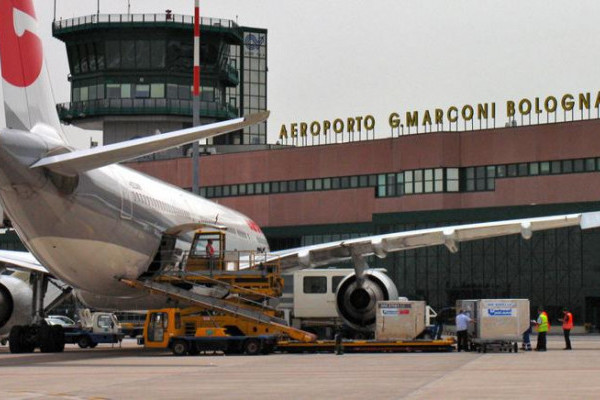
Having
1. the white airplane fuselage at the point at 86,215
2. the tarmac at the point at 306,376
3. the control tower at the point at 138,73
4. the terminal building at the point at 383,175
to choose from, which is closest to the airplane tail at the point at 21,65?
the white airplane fuselage at the point at 86,215

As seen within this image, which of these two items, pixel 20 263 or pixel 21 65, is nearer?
pixel 21 65

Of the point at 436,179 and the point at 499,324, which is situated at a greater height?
the point at 436,179

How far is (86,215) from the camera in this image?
3462 centimetres

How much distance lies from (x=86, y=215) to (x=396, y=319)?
11.7m

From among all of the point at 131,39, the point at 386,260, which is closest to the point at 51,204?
the point at 386,260

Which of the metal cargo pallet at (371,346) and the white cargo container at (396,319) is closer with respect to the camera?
the metal cargo pallet at (371,346)

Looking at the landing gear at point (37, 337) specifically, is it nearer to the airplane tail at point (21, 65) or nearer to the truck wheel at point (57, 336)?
the truck wheel at point (57, 336)

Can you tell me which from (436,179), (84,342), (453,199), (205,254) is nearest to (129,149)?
(205,254)

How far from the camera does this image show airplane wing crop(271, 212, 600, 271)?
41625mm

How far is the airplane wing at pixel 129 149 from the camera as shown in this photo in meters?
29.8

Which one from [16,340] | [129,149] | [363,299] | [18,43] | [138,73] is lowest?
[16,340]

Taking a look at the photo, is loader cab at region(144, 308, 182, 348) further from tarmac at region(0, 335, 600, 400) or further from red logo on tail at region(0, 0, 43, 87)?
red logo on tail at region(0, 0, 43, 87)

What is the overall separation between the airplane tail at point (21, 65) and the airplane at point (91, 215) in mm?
27

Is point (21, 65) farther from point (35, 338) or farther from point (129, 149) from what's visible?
point (35, 338)
